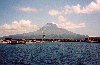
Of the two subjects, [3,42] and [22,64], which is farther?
[3,42]

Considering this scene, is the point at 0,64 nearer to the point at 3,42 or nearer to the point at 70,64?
the point at 70,64

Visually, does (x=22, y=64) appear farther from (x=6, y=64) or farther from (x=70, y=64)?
(x=70, y=64)

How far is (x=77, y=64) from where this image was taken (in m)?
44.5

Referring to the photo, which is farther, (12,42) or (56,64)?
(12,42)

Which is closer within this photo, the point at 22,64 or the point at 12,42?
the point at 22,64

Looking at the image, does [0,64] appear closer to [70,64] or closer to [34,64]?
[34,64]

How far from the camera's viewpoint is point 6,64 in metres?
44.1

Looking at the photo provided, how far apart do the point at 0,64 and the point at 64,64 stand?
1350 centimetres

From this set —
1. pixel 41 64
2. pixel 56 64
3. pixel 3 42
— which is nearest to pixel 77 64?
pixel 56 64

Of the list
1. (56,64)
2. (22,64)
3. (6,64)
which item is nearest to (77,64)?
(56,64)

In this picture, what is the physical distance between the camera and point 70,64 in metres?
44.8

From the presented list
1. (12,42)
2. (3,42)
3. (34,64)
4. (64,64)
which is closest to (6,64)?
(34,64)

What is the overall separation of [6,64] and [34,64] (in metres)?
5.89

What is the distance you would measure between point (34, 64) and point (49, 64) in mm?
3216
